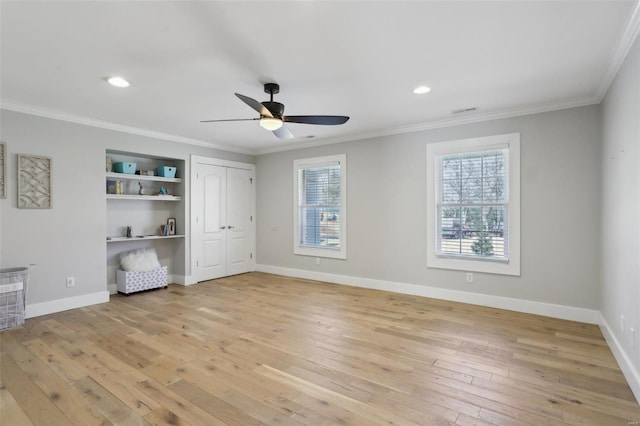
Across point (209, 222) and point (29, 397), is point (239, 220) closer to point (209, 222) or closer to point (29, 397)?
point (209, 222)

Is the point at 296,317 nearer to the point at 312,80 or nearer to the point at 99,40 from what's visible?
the point at 312,80

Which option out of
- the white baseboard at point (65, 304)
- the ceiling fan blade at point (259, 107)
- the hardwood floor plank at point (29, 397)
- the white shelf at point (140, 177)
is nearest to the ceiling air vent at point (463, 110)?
the ceiling fan blade at point (259, 107)

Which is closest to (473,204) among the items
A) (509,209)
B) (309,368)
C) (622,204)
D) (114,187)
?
(509,209)

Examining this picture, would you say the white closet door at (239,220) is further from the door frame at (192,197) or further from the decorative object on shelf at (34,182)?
the decorative object on shelf at (34,182)

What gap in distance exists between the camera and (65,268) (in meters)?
4.25

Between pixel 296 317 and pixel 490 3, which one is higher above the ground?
pixel 490 3

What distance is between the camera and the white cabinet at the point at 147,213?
16.6 ft

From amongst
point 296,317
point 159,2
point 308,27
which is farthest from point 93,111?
point 296,317

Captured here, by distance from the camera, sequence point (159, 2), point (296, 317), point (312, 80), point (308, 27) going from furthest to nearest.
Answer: point (296, 317) < point (312, 80) < point (308, 27) < point (159, 2)

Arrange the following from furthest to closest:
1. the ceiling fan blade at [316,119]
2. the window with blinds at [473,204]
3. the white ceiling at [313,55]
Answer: the window with blinds at [473,204] < the ceiling fan blade at [316,119] < the white ceiling at [313,55]

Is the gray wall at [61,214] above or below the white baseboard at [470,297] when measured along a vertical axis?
above

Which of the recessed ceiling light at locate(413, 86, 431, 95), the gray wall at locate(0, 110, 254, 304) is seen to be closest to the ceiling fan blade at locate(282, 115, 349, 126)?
the recessed ceiling light at locate(413, 86, 431, 95)

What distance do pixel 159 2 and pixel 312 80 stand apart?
1.48 meters

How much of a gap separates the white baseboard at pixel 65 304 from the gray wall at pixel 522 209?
303 cm
